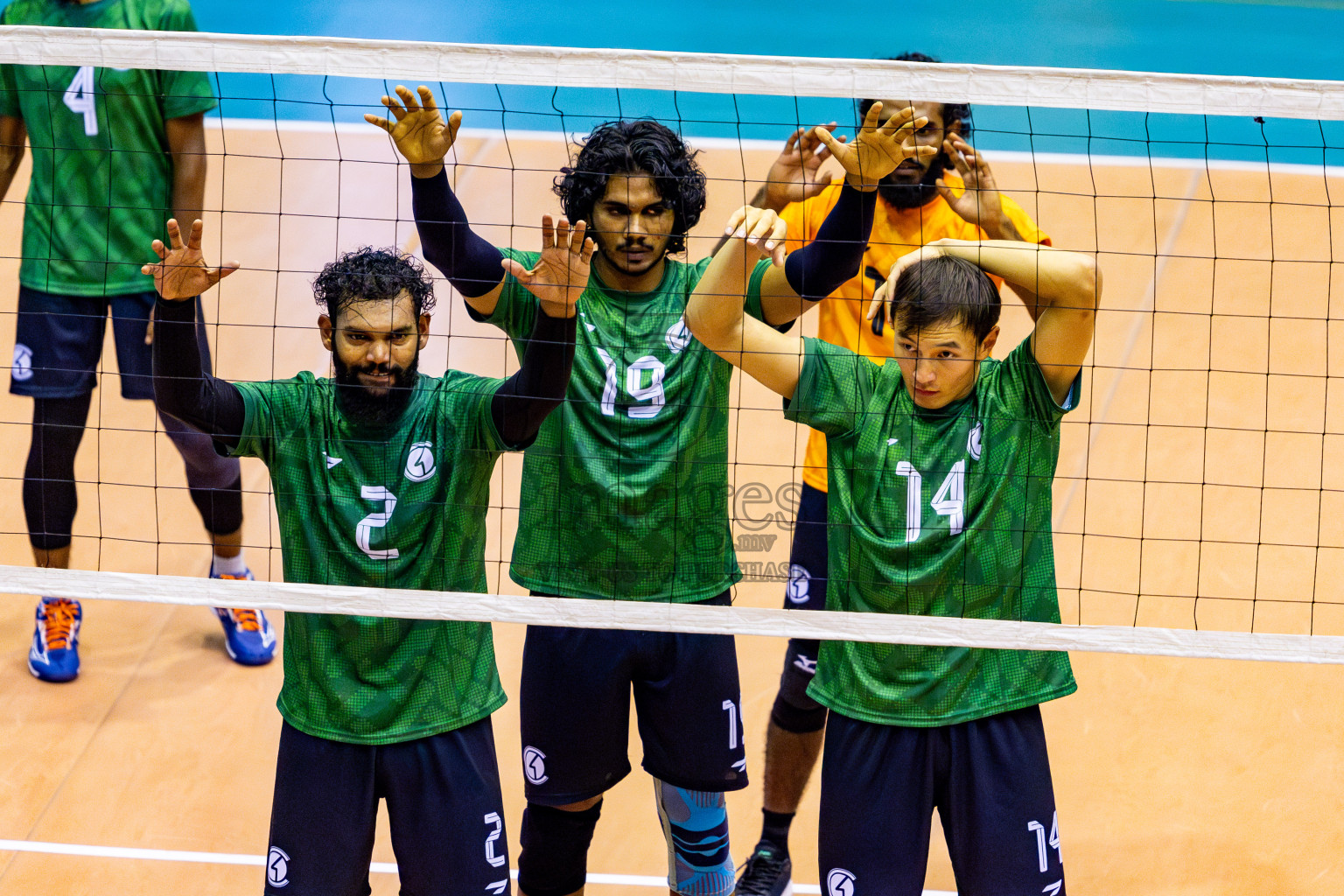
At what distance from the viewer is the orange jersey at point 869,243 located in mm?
3711

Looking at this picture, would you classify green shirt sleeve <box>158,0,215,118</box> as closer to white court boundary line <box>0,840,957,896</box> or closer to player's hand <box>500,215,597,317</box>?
player's hand <box>500,215,597,317</box>

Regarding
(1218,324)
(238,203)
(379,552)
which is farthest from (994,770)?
(238,203)

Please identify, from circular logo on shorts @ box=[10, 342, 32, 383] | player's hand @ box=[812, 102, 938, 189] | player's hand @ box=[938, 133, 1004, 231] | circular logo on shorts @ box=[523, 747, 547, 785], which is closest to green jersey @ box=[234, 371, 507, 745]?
circular logo on shorts @ box=[523, 747, 547, 785]

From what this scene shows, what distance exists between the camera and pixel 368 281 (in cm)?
288

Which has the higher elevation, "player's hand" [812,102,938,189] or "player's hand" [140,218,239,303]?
"player's hand" [812,102,938,189]

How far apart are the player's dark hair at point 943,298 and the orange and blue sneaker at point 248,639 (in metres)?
2.73

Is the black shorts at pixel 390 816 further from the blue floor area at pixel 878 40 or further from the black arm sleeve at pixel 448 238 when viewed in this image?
the blue floor area at pixel 878 40

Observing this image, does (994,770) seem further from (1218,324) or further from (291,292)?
(291,292)

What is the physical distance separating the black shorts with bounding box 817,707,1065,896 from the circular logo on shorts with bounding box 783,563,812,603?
893 millimetres

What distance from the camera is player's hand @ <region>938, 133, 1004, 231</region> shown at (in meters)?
3.53

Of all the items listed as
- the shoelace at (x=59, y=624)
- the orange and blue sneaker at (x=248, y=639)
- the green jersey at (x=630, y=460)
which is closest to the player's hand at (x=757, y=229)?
A: the green jersey at (x=630, y=460)

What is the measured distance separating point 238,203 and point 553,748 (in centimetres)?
535

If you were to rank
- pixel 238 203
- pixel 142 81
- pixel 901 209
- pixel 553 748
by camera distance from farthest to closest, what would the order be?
pixel 238 203 → pixel 142 81 → pixel 901 209 → pixel 553 748

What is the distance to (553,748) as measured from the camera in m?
3.12
